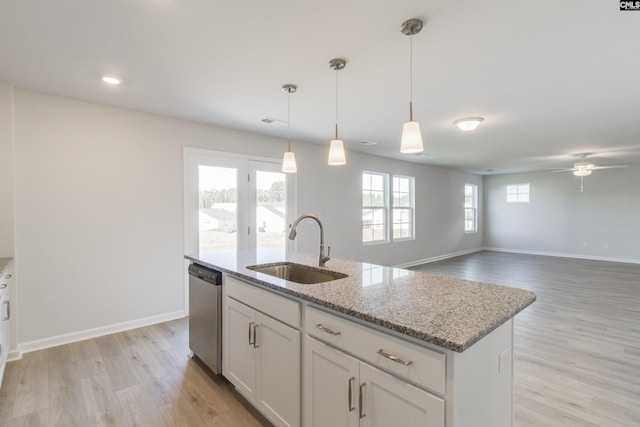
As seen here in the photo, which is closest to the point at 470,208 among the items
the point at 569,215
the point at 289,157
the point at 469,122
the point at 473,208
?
the point at 473,208

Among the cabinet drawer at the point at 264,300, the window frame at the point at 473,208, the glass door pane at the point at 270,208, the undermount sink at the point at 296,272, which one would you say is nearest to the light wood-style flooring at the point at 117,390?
the cabinet drawer at the point at 264,300

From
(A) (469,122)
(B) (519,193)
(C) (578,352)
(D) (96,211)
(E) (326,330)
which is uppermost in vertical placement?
(A) (469,122)

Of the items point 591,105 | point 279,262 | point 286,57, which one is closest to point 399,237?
point 591,105

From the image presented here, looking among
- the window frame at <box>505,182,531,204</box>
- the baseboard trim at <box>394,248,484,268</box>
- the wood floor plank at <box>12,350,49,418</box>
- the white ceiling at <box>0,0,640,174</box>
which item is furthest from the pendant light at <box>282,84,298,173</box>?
the window frame at <box>505,182,531,204</box>

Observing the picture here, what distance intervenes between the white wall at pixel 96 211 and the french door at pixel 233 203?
157mm

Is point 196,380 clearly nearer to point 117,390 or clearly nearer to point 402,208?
point 117,390

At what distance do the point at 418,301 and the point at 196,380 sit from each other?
1.94 m

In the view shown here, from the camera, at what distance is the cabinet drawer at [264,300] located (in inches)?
65.2

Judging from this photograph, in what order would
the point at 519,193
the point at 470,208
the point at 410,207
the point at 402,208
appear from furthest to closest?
1. the point at 470,208
2. the point at 519,193
3. the point at 410,207
4. the point at 402,208

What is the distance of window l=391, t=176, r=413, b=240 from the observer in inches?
273

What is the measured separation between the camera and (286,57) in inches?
90.2

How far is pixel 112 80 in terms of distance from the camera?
2660mm

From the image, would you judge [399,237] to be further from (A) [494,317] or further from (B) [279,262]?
(A) [494,317]

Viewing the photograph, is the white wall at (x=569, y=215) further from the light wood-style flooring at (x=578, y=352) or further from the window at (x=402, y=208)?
the window at (x=402, y=208)
